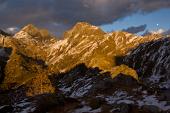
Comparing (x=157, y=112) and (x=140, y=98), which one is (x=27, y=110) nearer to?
(x=157, y=112)

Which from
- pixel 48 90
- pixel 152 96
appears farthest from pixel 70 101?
pixel 152 96

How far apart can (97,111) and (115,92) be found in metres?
86.9

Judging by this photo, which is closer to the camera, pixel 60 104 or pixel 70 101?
pixel 60 104

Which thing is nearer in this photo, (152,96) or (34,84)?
(34,84)

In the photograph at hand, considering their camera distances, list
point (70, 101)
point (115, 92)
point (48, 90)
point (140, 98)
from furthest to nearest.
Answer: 1. point (115, 92)
2. point (140, 98)
3. point (48, 90)
4. point (70, 101)

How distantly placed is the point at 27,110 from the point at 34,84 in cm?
5141

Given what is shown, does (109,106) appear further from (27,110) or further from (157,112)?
(27,110)

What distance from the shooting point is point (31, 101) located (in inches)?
4882

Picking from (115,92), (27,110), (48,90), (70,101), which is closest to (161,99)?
(115,92)

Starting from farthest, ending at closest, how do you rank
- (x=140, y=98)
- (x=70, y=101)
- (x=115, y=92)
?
(x=115, y=92) → (x=140, y=98) → (x=70, y=101)

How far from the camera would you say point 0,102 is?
16962cm

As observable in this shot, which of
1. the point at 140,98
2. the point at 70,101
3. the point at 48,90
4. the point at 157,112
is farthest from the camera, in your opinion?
the point at 140,98

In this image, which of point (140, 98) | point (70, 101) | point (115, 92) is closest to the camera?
point (70, 101)

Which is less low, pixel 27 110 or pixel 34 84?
pixel 34 84
